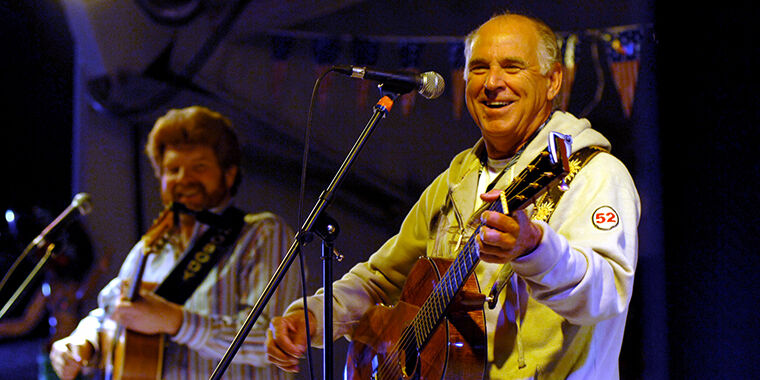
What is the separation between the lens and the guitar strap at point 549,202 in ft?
5.77

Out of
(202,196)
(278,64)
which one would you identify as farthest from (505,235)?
(202,196)

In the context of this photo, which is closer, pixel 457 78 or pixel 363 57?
pixel 457 78

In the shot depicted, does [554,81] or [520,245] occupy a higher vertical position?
[554,81]

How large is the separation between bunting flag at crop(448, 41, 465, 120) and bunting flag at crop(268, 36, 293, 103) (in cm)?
94

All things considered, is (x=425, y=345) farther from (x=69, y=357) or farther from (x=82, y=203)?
(x=82, y=203)

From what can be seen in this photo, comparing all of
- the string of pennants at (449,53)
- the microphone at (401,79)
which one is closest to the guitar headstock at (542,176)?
the microphone at (401,79)

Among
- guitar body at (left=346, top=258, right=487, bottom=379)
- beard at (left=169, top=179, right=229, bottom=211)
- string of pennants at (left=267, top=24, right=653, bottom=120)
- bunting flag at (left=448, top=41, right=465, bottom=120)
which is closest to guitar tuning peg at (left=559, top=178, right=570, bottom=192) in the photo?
guitar body at (left=346, top=258, right=487, bottom=379)

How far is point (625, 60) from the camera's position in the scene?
2742 millimetres

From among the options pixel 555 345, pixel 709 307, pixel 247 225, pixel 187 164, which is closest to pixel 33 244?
pixel 187 164

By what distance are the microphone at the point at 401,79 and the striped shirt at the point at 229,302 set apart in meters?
1.69

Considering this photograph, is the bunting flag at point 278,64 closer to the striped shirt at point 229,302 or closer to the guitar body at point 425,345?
the striped shirt at point 229,302

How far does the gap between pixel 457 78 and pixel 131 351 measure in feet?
6.62

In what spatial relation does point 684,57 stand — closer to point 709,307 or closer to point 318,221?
point 709,307

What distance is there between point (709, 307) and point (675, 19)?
106cm
